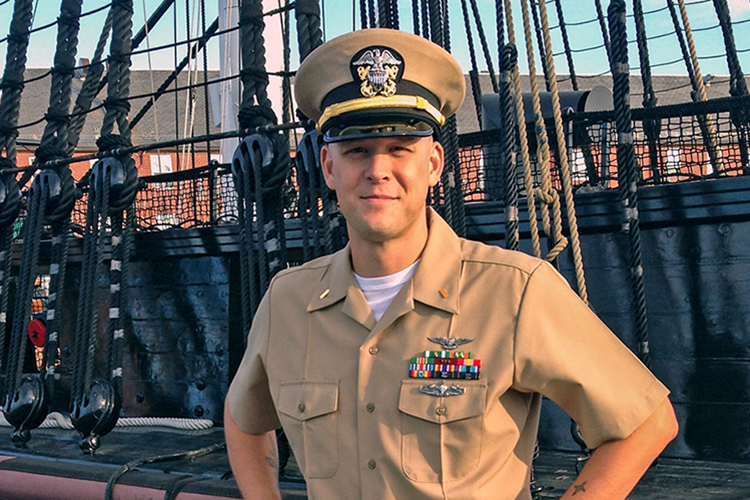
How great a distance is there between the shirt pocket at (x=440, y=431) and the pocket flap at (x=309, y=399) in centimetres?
16

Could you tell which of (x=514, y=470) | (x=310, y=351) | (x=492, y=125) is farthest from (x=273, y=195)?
(x=514, y=470)

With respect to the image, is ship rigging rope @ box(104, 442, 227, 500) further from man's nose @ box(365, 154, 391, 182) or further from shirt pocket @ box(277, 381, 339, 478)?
man's nose @ box(365, 154, 391, 182)

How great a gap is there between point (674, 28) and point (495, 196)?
11.1 ft

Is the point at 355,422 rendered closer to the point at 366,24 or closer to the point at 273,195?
the point at 273,195

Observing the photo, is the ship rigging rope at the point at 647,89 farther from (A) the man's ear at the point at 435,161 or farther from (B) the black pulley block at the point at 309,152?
(A) the man's ear at the point at 435,161

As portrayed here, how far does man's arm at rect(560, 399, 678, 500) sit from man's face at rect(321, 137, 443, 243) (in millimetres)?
576

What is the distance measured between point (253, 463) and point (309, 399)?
34cm

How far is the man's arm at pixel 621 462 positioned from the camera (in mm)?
1524

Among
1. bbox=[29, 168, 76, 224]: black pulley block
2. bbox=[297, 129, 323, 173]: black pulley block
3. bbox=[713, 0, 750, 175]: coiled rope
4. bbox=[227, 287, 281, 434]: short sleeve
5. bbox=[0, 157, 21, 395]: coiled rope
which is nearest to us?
bbox=[227, 287, 281, 434]: short sleeve

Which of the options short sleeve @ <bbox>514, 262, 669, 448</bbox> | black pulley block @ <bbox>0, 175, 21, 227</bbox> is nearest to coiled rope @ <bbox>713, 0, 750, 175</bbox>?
short sleeve @ <bbox>514, 262, 669, 448</bbox>

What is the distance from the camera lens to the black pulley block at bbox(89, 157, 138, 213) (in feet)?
14.7

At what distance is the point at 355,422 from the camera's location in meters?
1.69

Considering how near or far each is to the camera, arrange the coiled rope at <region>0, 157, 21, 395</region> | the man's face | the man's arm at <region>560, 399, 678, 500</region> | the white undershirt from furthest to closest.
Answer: the coiled rope at <region>0, 157, 21, 395</region> → the white undershirt → the man's face → the man's arm at <region>560, 399, 678, 500</region>

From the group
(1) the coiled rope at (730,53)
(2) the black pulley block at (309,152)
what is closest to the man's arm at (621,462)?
(2) the black pulley block at (309,152)
